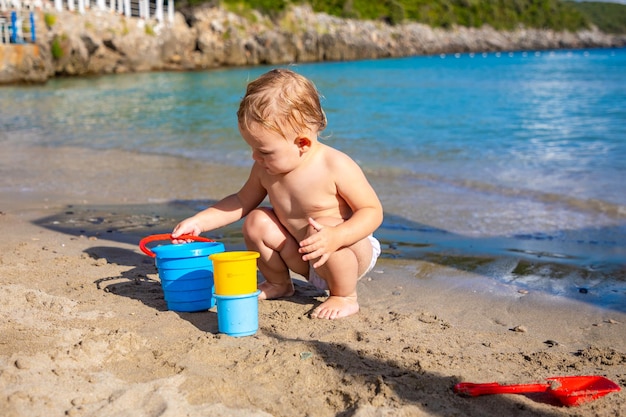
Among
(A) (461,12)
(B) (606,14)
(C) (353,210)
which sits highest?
(B) (606,14)

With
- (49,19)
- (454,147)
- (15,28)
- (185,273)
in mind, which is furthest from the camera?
(49,19)

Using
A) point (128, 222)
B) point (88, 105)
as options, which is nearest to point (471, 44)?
point (88, 105)

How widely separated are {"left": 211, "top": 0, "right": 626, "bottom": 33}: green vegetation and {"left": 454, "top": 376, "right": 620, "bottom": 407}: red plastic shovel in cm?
4111

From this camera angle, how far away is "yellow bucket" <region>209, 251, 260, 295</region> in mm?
2834

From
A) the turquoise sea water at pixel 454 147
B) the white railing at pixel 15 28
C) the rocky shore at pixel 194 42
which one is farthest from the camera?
the rocky shore at pixel 194 42

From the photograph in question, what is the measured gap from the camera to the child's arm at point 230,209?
3.49 metres

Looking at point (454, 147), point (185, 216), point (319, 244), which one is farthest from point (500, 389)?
point (454, 147)

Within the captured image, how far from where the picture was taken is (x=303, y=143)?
3.19 metres

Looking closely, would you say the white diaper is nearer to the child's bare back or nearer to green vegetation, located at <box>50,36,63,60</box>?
the child's bare back

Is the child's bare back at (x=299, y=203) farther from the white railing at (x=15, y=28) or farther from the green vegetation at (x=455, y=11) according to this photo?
the green vegetation at (x=455, y=11)

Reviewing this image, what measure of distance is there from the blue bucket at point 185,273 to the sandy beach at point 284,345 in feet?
0.25

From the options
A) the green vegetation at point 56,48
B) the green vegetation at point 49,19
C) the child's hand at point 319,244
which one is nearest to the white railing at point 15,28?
the green vegetation at point 56,48

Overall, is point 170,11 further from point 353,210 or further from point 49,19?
point 353,210

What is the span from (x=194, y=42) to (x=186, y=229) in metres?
37.4
